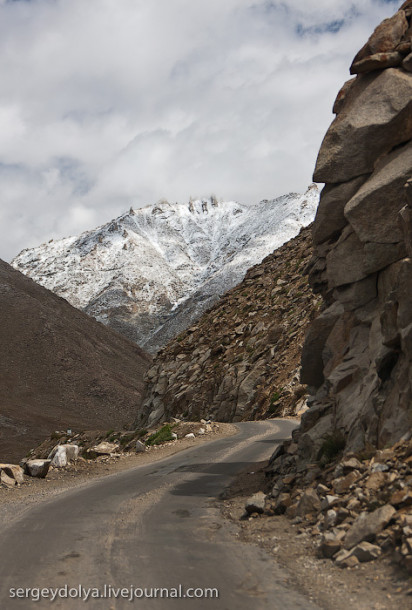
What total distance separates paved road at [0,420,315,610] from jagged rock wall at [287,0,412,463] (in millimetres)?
3029

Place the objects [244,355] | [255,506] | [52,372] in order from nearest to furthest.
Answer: [255,506] → [244,355] → [52,372]

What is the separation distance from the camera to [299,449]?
1259 centimetres

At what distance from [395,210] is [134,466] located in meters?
12.1

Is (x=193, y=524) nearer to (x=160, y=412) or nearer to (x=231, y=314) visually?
(x=160, y=412)

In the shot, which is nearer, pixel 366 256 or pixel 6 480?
pixel 366 256

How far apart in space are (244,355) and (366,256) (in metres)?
29.4

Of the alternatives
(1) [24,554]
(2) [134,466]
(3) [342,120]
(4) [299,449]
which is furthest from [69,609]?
(2) [134,466]

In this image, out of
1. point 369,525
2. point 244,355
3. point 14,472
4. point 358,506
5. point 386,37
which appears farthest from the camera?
point 244,355

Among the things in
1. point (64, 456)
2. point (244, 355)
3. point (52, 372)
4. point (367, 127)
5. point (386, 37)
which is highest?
point (386, 37)

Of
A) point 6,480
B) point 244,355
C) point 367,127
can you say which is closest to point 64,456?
point 6,480

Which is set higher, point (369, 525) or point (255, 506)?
point (369, 525)

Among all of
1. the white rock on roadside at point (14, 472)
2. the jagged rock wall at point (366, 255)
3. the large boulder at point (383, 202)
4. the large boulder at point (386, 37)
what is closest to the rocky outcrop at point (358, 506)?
A: the jagged rock wall at point (366, 255)

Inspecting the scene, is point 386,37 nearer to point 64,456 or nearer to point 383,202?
point 383,202

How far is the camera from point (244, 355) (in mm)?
41812
